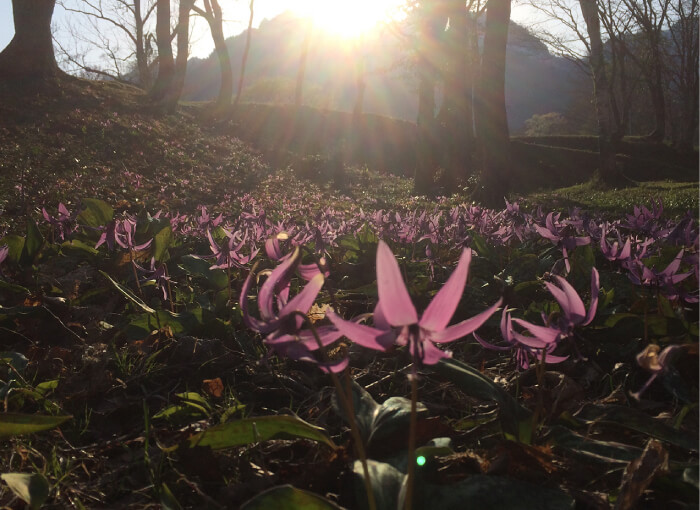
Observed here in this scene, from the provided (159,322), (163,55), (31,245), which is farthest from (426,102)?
(159,322)

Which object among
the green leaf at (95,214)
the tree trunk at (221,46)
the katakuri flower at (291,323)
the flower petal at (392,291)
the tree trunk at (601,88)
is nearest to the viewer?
the flower petal at (392,291)

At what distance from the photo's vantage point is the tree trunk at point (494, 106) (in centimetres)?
1031

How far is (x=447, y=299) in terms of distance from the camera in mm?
605

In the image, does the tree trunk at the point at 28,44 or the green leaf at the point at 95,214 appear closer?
the green leaf at the point at 95,214

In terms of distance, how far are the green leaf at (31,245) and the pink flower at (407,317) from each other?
2.87 meters

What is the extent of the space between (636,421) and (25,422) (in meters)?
1.24

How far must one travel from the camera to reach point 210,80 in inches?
3750

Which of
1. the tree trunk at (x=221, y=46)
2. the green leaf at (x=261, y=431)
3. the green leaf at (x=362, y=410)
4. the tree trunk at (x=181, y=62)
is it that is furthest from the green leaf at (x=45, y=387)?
the tree trunk at (x=221, y=46)

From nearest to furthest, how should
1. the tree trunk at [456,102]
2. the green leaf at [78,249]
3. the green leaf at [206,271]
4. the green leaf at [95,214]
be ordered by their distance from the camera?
the green leaf at [206,271], the green leaf at [78,249], the green leaf at [95,214], the tree trunk at [456,102]

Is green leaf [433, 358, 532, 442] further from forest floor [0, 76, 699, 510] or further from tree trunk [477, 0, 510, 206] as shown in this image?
tree trunk [477, 0, 510, 206]

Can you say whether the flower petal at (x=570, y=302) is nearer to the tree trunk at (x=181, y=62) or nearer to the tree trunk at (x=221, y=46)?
the tree trunk at (x=181, y=62)

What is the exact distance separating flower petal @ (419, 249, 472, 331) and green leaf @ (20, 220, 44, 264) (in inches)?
115

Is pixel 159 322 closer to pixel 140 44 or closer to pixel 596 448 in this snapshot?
pixel 596 448

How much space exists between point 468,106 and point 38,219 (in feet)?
52.5
